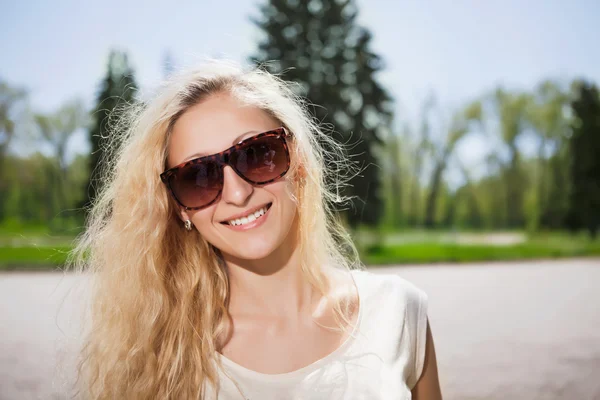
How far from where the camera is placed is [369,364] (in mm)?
1381

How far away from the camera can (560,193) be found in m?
16.0

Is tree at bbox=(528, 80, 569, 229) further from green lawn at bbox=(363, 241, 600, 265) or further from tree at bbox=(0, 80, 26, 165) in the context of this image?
tree at bbox=(0, 80, 26, 165)

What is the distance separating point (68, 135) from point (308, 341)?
14.2 m

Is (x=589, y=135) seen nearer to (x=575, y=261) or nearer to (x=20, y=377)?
(x=575, y=261)

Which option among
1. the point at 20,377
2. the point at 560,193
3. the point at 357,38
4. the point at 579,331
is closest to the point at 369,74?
the point at 357,38

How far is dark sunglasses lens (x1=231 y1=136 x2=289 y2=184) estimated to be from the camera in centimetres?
139

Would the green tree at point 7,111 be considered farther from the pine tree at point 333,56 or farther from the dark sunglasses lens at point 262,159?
the dark sunglasses lens at point 262,159

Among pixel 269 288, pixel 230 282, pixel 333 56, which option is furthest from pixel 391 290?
pixel 333 56

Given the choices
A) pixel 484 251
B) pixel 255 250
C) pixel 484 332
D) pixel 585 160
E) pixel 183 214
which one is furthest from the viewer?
pixel 585 160

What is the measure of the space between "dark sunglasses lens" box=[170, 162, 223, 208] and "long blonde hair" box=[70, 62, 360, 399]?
3.3 inches

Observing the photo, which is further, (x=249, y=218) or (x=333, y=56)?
(x=333, y=56)

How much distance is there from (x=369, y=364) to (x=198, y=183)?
0.64 meters

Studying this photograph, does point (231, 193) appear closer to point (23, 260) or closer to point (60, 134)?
point (23, 260)

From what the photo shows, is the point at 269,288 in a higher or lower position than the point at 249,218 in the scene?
lower
